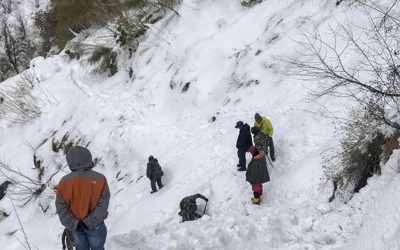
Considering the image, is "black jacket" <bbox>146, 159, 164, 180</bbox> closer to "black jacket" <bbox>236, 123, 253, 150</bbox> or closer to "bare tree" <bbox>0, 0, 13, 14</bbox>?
"black jacket" <bbox>236, 123, 253, 150</bbox>

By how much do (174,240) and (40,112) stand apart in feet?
44.5

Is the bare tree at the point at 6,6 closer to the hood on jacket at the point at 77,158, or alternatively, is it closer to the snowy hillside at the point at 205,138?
the snowy hillside at the point at 205,138

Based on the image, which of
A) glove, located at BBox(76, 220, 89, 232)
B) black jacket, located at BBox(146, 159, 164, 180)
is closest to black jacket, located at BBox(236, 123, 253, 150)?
black jacket, located at BBox(146, 159, 164, 180)

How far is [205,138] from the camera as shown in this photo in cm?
1135

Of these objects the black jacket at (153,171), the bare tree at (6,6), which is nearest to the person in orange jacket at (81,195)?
the black jacket at (153,171)

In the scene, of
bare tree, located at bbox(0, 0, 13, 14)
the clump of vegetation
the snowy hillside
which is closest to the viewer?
the snowy hillside

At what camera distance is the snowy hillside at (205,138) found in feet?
19.3

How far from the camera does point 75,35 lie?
22094 millimetres

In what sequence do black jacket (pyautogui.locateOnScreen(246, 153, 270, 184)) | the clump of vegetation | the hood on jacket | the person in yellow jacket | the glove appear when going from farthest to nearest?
the clump of vegetation < the person in yellow jacket < black jacket (pyautogui.locateOnScreen(246, 153, 270, 184)) < the glove < the hood on jacket

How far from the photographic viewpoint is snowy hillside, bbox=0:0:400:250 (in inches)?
231

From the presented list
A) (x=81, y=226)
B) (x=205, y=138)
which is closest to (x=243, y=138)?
(x=205, y=138)

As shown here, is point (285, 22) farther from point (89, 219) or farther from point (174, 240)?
point (89, 219)

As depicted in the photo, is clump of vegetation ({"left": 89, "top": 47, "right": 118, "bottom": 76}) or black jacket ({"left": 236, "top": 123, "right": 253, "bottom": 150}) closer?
black jacket ({"left": 236, "top": 123, "right": 253, "bottom": 150})

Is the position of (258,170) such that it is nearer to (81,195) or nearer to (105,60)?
(81,195)
